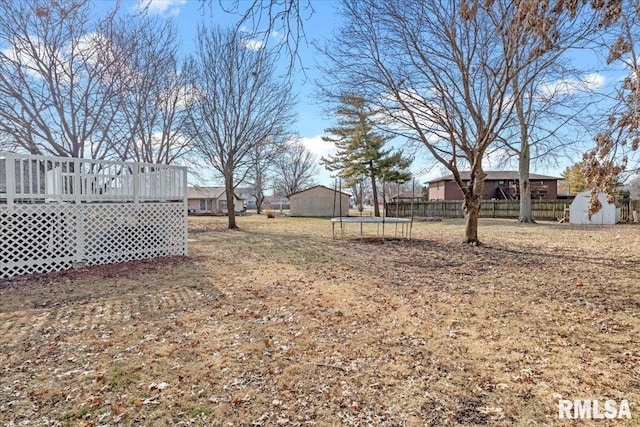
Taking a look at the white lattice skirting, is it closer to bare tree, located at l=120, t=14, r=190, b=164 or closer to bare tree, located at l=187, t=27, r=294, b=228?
bare tree, located at l=120, t=14, r=190, b=164

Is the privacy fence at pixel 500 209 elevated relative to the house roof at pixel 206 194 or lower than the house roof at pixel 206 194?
lower

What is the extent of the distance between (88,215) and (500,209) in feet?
86.4

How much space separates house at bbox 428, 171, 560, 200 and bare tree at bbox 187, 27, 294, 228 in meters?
20.0

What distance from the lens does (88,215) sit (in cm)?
755

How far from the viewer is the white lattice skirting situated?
668cm

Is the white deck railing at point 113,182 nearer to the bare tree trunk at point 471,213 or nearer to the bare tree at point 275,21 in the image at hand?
the bare tree at point 275,21

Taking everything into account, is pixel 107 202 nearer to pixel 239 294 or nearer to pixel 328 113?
pixel 239 294

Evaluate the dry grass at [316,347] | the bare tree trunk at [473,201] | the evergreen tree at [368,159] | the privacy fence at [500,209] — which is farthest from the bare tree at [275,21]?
the evergreen tree at [368,159]

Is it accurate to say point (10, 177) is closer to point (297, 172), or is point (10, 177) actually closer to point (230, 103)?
point (230, 103)

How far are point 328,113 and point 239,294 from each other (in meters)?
6.98

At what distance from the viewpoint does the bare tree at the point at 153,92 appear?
12.5 m

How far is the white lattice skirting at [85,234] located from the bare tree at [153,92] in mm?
5888

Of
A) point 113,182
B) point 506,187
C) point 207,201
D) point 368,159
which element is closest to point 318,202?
point 368,159

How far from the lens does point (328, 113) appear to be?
10.8 metres
